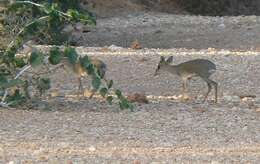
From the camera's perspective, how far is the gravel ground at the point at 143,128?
8602 mm

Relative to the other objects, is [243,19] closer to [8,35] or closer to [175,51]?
[175,51]

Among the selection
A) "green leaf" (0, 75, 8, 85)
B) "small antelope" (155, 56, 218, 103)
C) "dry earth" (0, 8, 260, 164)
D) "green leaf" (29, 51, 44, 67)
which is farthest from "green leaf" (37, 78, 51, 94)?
"small antelope" (155, 56, 218, 103)

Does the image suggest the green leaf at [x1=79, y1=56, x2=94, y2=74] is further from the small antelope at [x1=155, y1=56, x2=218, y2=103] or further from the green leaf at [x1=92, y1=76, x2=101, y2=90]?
the small antelope at [x1=155, y1=56, x2=218, y2=103]

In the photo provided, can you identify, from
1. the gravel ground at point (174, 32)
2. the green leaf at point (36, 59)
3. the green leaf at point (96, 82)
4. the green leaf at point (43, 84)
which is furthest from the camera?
the gravel ground at point (174, 32)

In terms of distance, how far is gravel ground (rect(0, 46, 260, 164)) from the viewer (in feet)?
28.2

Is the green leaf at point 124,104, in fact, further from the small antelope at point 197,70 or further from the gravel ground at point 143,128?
the small antelope at point 197,70

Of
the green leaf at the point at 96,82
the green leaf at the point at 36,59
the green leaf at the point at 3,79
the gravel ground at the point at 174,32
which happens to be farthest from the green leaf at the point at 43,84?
the gravel ground at the point at 174,32

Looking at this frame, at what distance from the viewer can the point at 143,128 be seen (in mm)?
9906

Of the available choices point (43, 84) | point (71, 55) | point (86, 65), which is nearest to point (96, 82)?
point (86, 65)

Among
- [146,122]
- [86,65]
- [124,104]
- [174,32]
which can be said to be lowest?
[174,32]

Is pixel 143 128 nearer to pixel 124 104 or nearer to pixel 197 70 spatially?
pixel 124 104

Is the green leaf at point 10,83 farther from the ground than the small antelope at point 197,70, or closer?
farther from the ground

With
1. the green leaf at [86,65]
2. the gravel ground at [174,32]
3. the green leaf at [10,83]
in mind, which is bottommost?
the gravel ground at [174,32]

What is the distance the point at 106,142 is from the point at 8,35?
2295 millimetres
